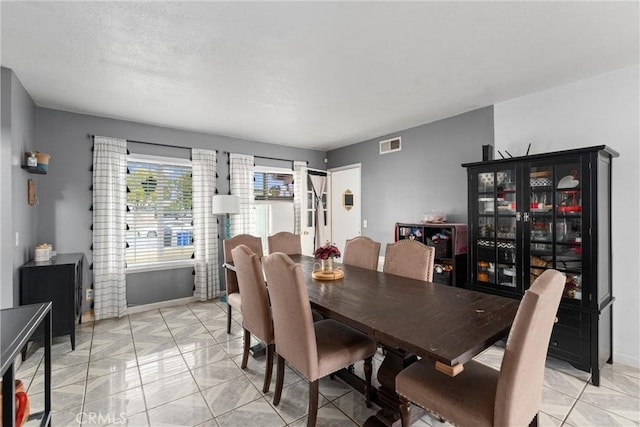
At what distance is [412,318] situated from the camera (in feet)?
5.32

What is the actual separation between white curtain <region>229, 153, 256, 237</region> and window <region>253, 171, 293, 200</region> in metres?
0.17

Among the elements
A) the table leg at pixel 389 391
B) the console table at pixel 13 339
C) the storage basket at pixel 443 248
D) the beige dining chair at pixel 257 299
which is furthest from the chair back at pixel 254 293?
the storage basket at pixel 443 248

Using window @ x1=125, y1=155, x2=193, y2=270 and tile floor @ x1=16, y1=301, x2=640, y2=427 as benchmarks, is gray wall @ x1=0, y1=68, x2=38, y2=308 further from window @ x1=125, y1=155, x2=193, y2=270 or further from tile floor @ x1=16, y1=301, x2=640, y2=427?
window @ x1=125, y1=155, x2=193, y2=270

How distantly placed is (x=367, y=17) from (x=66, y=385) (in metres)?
3.47

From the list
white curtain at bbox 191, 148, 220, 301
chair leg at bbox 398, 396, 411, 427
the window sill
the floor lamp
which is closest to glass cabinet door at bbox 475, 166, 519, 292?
chair leg at bbox 398, 396, 411, 427

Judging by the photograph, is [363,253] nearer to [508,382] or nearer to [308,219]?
[508,382]

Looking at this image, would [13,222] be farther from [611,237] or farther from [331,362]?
[611,237]

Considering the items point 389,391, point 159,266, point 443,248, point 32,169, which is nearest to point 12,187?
point 32,169

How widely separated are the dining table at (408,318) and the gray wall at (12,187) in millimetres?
2574

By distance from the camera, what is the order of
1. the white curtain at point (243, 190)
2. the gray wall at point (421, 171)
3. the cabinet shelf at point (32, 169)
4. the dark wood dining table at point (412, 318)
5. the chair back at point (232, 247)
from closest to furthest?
the dark wood dining table at point (412, 318)
the cabinet shelf at point (32, 169)
the chair back at point (232, 247)
the gray wall at point (421, 171)
the white curtain at point (243, 190)

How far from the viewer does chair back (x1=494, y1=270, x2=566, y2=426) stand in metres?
1.18

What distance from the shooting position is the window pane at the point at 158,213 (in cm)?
400

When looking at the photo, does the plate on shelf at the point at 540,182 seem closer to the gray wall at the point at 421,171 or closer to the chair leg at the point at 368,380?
the gray wall at the point at 421,171

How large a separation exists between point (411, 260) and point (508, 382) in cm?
145
